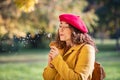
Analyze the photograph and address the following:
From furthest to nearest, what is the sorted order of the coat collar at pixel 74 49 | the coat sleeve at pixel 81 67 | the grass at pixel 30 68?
the grass at pixel 30 68 < the coat collar at pixel 74 49 < the coat sleeve at pixel 81 67

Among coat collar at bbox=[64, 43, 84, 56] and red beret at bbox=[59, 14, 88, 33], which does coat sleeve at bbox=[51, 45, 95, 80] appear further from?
red beret at bbox=[59, 14, 88, 33]

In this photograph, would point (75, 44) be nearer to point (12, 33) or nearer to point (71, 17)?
point (71, 17)

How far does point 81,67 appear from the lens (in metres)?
3.02

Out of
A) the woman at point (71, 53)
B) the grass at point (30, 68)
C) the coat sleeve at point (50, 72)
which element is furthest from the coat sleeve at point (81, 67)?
the grass at point (30, 68)

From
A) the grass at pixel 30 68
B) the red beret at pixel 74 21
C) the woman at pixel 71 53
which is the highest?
the red beret at pixel 74 21

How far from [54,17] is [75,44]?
14.5 meters

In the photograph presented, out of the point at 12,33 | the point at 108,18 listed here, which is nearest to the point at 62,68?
the point at 12,33

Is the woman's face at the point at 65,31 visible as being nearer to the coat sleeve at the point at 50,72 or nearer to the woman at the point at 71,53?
the woman at the point at 71,53

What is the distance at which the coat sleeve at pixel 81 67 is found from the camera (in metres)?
3.01

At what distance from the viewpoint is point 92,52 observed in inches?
120

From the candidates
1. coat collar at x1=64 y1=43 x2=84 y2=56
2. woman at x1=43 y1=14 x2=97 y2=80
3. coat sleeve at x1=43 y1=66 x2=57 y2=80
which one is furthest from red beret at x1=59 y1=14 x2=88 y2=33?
coat sleeve at x1=43 y1=66 x2=57 y2=80

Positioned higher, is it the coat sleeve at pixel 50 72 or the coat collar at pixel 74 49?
the coat collar at pixel 74 49

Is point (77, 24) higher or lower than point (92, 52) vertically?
higher

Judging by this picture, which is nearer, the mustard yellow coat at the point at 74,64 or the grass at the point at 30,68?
the mustard yellow coat at the point at 74,64
